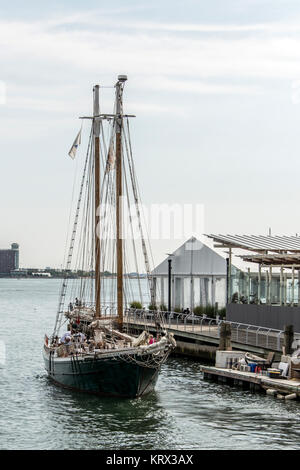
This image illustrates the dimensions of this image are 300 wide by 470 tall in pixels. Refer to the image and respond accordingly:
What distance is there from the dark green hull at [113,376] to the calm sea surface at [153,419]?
0.38 m

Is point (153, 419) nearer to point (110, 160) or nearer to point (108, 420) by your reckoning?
point (108, 420)

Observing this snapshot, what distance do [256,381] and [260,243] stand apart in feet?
44.9

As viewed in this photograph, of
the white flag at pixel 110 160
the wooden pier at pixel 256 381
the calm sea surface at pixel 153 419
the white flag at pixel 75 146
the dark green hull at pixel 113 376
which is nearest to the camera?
the calm sea surface at pixel 153 419

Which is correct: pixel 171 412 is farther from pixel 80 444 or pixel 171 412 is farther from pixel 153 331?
pixel 153 331

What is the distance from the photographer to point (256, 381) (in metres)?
35.1

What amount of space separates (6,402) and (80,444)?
8332mm

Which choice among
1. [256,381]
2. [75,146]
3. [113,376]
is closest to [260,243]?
[75,146]

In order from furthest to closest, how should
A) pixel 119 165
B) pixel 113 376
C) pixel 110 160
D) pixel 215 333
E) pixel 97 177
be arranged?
pixel 97 177
pixel 215 333
pixel 110 160
pixel 119 165
pixel 113 376

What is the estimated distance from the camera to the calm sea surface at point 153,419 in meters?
26.9

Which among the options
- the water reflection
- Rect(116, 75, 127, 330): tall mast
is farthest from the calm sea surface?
Rect(116, 75, 127, 330): tall mast

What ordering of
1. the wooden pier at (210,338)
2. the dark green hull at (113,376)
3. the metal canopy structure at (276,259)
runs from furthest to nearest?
the metal canopy structure at (276,259) → the wooden pier at (210,338) → the dark green hull at (113,376)

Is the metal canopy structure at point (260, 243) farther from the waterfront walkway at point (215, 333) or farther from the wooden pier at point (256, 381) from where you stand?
the wooden pier at point (256, 381)

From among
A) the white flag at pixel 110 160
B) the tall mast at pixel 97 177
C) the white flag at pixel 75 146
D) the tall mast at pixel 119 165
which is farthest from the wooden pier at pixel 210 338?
the white flag at pixel 75 146
